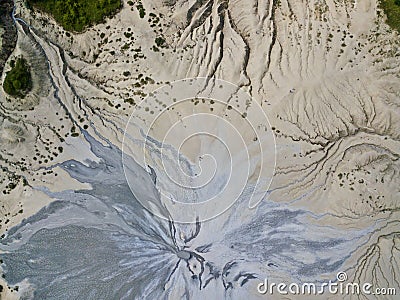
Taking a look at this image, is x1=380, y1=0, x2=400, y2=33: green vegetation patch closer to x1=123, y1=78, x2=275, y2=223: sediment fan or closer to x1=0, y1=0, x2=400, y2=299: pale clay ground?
x1=0, y1=0, x2=400, y2=299: pale clay ground

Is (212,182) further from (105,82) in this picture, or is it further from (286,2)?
(286,2)

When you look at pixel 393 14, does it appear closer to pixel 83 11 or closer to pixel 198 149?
pixel 198 149

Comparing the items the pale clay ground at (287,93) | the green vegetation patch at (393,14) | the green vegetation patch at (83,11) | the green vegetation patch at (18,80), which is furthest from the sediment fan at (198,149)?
the green vegetation patch at (393,14)

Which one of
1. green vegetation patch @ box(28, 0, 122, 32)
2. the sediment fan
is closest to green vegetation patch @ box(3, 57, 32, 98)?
green vegetation patch @ box(28, 0, 122, 32)

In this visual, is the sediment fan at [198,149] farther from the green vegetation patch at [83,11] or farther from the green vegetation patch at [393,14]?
the green vegetation patch at [393,14]

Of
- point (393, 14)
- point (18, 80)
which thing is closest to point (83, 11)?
point (18, 80)

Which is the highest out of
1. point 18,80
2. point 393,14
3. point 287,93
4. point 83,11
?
point 393,14

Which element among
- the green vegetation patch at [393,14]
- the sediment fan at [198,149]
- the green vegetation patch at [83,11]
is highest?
the green vegetation patch at [393,14]
